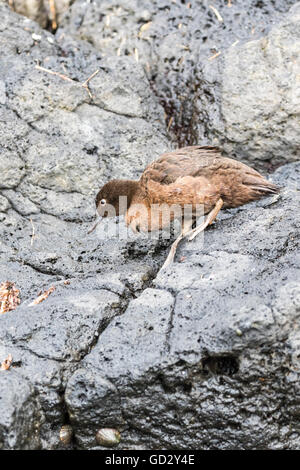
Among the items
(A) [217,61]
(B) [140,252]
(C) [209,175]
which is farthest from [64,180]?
(A) [217,61]

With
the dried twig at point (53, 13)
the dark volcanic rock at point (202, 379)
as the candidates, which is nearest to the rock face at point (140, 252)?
the dark volcanic rock at point (202, 379)

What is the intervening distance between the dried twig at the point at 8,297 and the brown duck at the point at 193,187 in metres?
1.33

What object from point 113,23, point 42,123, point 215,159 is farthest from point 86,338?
point 113,23

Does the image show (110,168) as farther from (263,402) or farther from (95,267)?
(263,402)

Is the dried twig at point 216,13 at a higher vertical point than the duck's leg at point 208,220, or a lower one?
higher

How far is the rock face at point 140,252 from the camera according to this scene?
390cm

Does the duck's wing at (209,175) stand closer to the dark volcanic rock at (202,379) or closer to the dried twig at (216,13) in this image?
the dark volcanic rock at (202,379)

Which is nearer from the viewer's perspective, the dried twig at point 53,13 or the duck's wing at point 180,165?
the duck's wing at point 180,165

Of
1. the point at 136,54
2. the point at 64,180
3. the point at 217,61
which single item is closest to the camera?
the point at 64,180

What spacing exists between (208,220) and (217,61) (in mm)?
2172

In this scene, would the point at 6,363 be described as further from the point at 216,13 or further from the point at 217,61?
the point at 216,13

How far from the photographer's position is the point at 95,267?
5438mm

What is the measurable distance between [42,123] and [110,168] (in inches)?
34.1

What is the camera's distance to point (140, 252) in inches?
222
